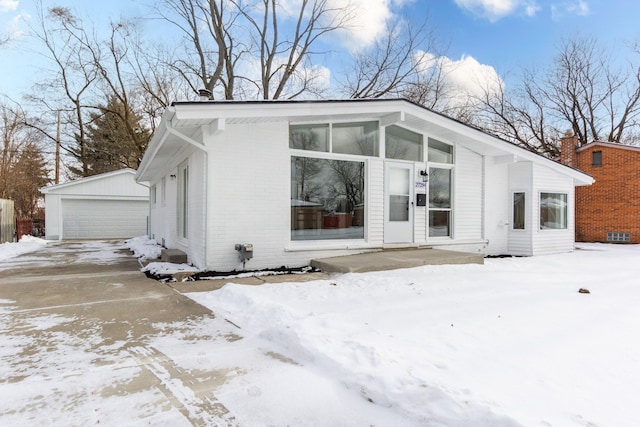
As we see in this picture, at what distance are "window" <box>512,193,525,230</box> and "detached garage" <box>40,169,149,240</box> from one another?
49.6 ft

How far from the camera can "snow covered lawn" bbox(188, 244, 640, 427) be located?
2.03 meters

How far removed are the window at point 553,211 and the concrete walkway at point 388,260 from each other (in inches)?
150

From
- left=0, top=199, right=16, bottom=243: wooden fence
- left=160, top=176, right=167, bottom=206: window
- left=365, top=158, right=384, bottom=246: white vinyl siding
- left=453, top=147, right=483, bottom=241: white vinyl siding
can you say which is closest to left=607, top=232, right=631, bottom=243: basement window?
left=453, top=147, right=483, bottom=241: white vinyl siding

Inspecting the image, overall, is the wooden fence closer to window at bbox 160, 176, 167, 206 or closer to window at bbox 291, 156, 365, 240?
window at bbox 160, 176, 167, 206

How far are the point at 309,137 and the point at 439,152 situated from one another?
3481mm

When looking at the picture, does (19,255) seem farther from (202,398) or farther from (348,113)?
(202,398)

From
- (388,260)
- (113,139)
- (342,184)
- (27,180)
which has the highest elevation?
(113,139)

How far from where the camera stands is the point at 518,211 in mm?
9438

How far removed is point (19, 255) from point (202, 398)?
10.6 meters

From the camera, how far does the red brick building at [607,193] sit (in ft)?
41.3

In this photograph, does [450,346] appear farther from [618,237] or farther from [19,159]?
[19,159]

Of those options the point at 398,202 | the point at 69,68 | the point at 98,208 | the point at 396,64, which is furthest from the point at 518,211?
the point at 69,68

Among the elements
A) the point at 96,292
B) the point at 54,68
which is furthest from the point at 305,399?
the point at 54,68

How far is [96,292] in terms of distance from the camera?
16.3ft
